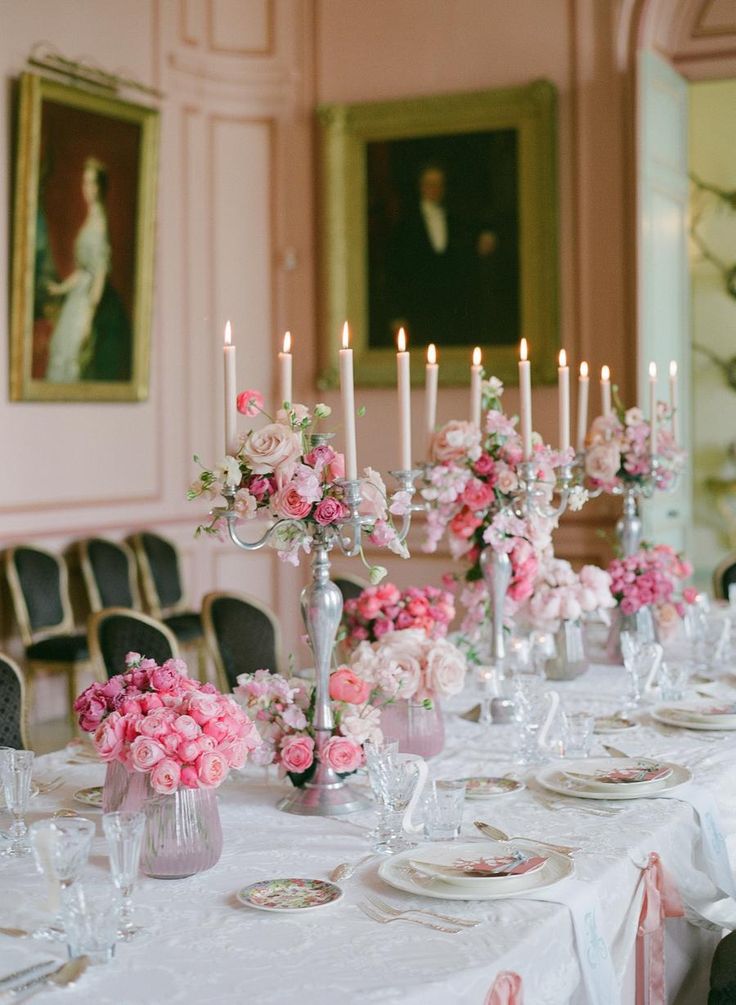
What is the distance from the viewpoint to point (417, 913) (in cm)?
182

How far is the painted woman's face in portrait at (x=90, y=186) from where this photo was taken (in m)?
6.22

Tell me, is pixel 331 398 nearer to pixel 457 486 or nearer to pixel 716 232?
pixel 716 232

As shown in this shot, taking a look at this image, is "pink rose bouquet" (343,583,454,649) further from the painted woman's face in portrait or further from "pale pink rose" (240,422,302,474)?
the painted woman's face in portrait

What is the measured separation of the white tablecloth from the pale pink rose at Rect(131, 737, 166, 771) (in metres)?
0.17

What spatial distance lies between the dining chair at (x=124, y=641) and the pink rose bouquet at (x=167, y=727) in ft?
4.93

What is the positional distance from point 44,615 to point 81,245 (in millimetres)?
1700

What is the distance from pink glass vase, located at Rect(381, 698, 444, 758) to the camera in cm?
265

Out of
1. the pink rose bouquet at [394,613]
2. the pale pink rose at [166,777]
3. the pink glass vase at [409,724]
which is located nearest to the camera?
the pale pink rose at [166,777]

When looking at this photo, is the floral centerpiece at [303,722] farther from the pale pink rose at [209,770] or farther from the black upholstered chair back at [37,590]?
the black upholstered chair back at [37,590]

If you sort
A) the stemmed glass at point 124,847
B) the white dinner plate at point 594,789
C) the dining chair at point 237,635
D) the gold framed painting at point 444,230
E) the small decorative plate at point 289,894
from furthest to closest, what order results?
the gold framed painting at point 444,230
the dining chair at point 237,635
the white dinner plate at point 594,789
the small decorative plate at point 289,894
the stemmed glass at point 124,847

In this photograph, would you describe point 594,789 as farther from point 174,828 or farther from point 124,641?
point 124,641

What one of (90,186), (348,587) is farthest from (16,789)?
(90,186)

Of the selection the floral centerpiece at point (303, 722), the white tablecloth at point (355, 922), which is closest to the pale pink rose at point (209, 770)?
the white tablecloth at point (355, 922)

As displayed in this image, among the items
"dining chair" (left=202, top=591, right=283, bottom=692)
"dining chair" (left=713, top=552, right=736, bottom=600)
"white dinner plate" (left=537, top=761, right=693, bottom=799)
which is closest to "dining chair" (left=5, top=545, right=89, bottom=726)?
"dining chair" (left=202, top=591, right=283, bottom=692)
